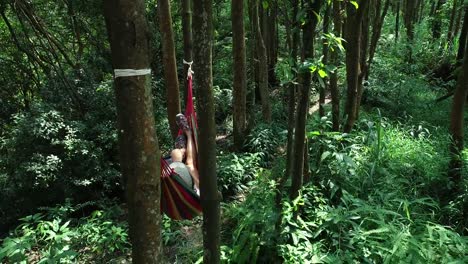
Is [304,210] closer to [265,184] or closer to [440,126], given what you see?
[265,184]

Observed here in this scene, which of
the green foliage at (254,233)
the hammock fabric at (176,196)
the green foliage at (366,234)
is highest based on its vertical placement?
the hammock fabric at (176,196)

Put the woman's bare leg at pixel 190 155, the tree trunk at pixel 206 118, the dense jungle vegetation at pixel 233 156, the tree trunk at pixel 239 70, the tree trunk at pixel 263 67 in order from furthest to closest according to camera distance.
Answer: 1. the tree trunk at pixel 263 67
2. the tree trunk at pixel 239 70
3. the woman's bare leg at pixel 190 155
4. the tree trunk at pixel 206 118
5. the dense jungle vegetation at pixel 233 156

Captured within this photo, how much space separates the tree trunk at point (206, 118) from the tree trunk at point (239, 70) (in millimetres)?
3854

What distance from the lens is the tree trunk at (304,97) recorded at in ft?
9.96

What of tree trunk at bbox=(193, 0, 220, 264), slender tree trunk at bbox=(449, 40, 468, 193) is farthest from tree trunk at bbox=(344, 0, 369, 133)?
tree trunk at bbox=(193, 0, 220, 264)

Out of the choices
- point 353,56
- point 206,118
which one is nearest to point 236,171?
point 353,56

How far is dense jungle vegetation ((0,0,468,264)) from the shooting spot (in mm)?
1881

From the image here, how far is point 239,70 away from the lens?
259 inches

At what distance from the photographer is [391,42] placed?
11414mm

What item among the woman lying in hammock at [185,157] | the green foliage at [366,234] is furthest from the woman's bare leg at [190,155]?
the green foliage at [366,234]

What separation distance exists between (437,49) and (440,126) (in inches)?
198

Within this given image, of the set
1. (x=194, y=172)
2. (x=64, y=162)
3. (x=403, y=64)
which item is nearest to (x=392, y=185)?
(x=194, y=172)

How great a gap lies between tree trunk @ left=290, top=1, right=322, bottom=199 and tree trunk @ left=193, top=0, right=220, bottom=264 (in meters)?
0.96

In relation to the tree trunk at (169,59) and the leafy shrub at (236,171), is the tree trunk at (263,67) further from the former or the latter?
the tree trunk at (169,59)
